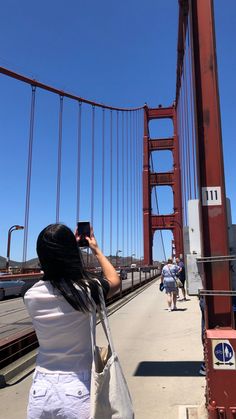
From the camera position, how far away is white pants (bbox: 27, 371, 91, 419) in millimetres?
1652

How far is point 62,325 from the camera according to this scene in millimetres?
1759

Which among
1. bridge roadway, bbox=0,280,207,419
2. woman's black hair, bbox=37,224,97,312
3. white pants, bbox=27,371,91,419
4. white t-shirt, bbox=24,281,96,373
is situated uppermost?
woman's black hair, bbox=37,224,97,312

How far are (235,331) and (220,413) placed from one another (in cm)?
56

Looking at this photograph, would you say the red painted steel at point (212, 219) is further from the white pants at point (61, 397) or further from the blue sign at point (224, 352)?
the white pants at point (61, 397)

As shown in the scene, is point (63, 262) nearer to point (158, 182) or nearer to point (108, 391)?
point (108, 391)

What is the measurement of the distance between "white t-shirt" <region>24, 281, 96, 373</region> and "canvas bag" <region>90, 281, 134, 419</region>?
56mm

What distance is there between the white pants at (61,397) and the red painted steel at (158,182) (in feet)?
136

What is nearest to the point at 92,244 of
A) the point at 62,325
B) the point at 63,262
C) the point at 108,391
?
the point at 63,262

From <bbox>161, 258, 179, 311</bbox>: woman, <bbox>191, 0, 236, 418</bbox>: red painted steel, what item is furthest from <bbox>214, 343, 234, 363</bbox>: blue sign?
<bbox>161, 258, 179, 311</bbox>: woman

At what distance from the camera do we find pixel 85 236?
2.18 meters

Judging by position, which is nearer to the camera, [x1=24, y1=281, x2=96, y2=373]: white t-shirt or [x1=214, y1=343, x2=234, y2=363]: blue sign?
[x1=24, y1=281, x2=96, y2=373]: white t-shirt

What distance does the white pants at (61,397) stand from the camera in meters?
1.65

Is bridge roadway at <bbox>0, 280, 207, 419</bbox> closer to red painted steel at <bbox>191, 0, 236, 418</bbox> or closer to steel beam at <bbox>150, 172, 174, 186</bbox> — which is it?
red painted steel at <bbox>191, 0, 236, 418</bbox>

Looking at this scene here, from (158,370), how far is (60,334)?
407 centimetres
